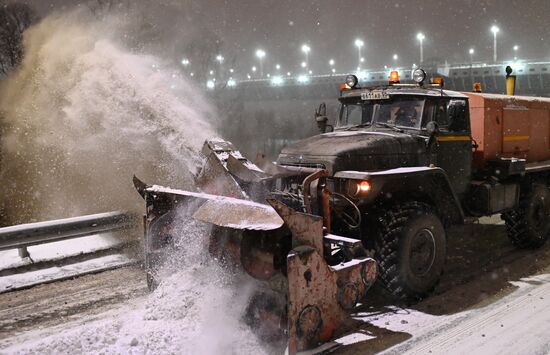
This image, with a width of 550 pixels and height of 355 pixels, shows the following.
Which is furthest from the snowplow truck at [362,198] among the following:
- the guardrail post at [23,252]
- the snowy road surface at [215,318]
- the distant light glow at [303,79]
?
the distant light glow at [303,79]

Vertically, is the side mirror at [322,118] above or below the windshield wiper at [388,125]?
above

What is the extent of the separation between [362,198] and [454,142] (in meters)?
2.16

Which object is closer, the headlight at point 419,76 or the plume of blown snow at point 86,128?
the headlight at point 419,76

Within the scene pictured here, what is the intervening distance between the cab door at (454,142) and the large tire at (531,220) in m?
1.58

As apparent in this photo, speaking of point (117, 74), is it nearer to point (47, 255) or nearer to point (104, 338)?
point (47, 255)

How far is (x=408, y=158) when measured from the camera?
596cm

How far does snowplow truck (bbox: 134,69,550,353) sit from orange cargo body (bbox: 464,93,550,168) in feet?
0.09

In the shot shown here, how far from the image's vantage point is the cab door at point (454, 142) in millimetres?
6348

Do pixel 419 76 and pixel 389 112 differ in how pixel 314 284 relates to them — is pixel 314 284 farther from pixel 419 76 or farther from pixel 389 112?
pixel 419 76

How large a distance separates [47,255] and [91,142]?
128 inches

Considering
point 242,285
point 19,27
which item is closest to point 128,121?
point 242,285

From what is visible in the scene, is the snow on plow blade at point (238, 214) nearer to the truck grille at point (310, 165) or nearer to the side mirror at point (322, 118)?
the truck grille at point (310, 165)

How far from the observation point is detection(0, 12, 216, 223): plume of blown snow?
8.12m

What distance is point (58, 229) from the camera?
691 cm
